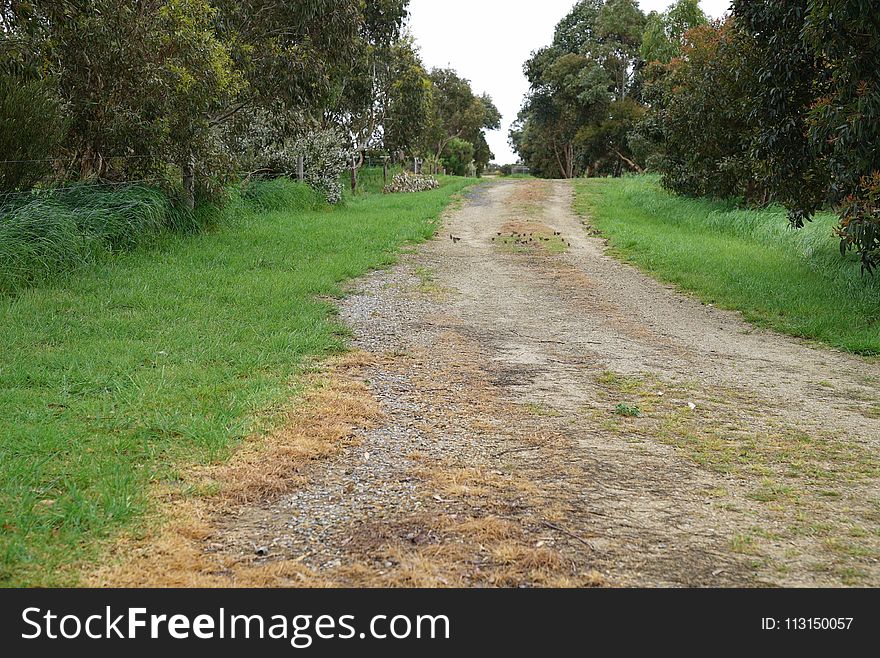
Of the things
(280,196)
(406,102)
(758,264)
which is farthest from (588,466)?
(406,102)

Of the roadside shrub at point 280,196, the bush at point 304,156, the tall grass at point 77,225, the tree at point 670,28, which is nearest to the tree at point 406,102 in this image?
the bush at point 304,156

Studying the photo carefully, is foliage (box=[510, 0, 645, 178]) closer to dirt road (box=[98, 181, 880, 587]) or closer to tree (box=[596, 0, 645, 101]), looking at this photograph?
tree (box=[596, 0, 645, 101])

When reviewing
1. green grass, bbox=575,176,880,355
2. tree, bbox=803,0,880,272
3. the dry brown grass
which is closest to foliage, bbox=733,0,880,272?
tree, bbox=803,0,880,272

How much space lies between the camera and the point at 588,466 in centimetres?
415

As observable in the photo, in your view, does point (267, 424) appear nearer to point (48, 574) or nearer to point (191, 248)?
point (48, 574)

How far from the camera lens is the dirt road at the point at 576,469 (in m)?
3.10

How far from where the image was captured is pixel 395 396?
5.41 meters

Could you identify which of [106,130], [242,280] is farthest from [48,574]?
[106,130]

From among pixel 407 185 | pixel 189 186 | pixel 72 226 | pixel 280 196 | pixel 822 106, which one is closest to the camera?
pixel 822 106

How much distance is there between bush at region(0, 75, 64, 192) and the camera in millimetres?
9141

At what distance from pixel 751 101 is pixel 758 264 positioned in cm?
242

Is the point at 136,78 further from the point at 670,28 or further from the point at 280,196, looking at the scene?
the point at 670,28

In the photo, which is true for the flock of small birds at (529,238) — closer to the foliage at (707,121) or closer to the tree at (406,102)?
the foliage at (707,121)

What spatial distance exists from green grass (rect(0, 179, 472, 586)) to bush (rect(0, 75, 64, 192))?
5.12 ft
